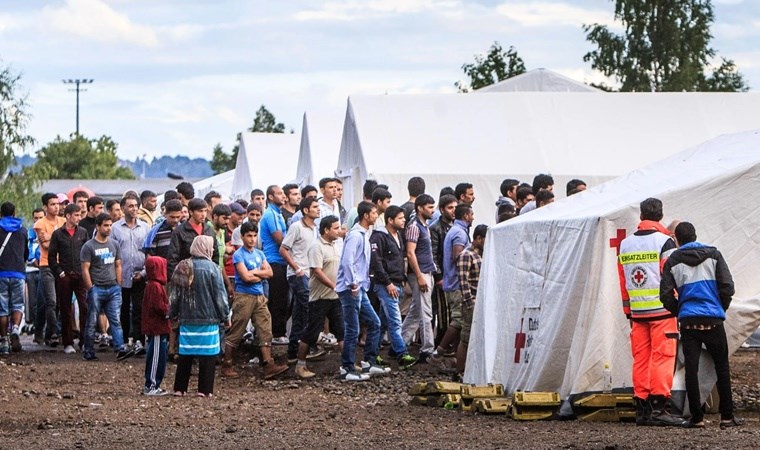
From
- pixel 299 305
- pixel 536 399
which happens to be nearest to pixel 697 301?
pixel 536 399

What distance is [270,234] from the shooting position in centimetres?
1742

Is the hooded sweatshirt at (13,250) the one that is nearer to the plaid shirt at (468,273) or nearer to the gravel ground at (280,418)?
the gravel ground at (280,418)

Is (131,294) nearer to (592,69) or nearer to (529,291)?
(529,291)

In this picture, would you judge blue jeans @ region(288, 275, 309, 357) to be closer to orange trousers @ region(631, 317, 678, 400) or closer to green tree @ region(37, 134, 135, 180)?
orange trousers @ region(631, 317, 678, 400)

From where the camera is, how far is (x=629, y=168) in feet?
76.6

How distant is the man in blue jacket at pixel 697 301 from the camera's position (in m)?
11.5

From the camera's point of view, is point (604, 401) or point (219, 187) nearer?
point (604, 401)

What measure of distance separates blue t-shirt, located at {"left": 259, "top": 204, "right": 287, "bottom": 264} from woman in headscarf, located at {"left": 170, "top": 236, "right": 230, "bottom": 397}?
3375 mm

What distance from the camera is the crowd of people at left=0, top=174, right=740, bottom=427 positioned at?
1185 centimetres

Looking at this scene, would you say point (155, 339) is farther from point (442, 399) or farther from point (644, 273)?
point (644, 273)

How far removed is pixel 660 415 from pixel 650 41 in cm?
4474

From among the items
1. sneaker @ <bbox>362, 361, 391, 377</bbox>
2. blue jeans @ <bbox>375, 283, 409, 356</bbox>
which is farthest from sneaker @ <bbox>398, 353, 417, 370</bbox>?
sneaker @ <bbox>362, 361, 391, 377</bbox>

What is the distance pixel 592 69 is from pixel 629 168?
1281 inches

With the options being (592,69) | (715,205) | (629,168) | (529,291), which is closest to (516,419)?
(529,291)
